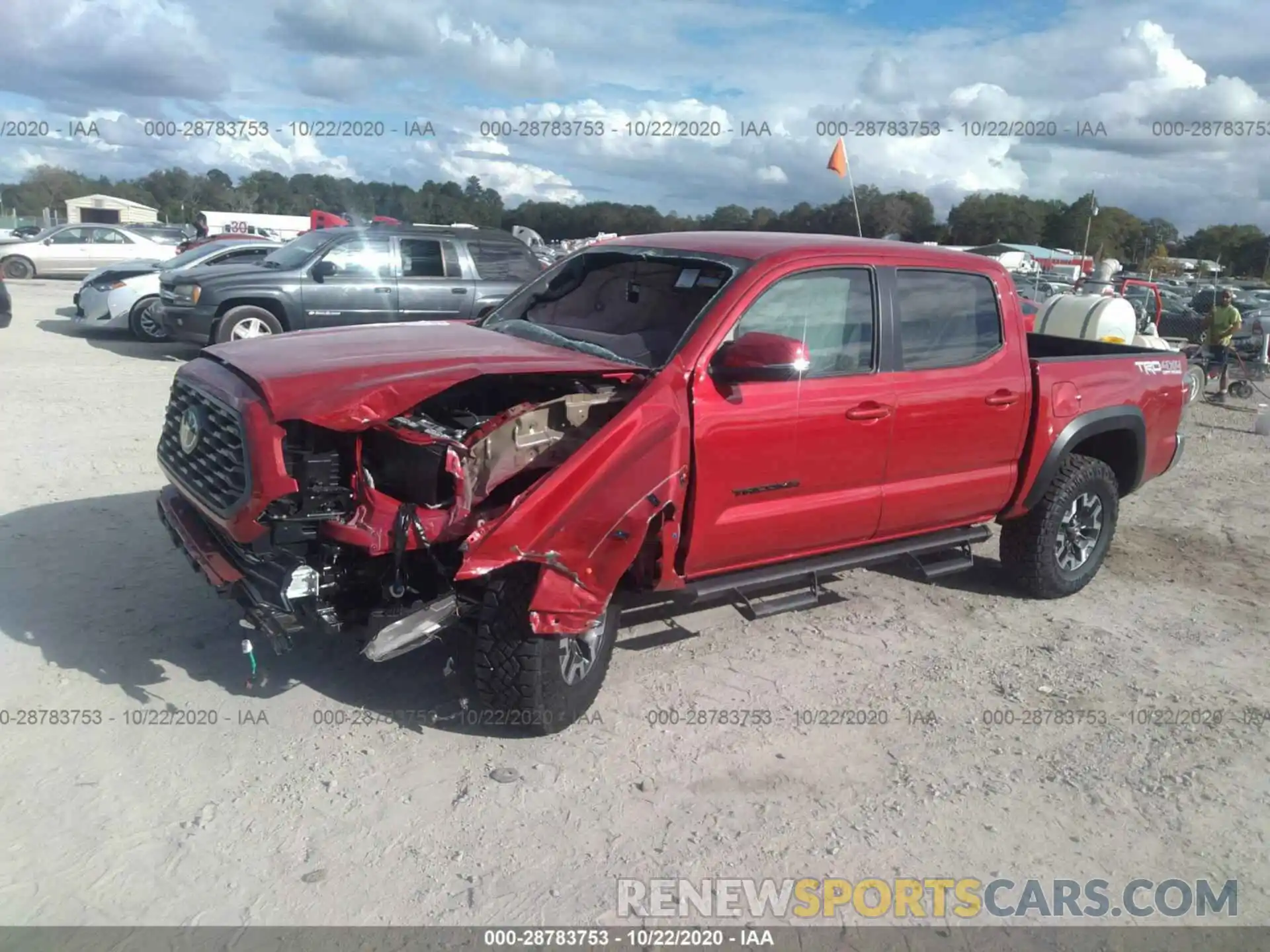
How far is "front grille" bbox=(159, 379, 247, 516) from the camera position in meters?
3.69

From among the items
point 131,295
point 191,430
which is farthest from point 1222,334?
point 131,295

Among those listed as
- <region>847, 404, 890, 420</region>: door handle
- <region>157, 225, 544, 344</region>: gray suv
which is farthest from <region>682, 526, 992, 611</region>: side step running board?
<region>157, 225, 544, 344</region>: gray suv

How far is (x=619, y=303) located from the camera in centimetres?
491

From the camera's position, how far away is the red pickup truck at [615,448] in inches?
145

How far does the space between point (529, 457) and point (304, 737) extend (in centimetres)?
146

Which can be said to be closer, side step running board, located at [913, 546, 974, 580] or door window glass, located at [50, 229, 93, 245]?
side step running board, located at [913, 546, 974, 580]

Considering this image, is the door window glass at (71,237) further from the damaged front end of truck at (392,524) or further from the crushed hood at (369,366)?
the damaged front end of truck at (392,524)

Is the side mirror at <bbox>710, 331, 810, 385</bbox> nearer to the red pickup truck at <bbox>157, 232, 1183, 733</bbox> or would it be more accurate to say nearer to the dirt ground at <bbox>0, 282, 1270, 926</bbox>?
the red pickup truck at <bbox>157, 232, 1183, 733</bbox>

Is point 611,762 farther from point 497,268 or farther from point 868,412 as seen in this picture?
point 497,268

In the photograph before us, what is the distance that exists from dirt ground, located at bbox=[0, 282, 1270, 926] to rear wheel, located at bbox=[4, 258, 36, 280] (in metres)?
19.2

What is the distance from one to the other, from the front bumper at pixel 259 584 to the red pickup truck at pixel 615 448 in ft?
0.04

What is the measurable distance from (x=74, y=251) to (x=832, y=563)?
22.6m

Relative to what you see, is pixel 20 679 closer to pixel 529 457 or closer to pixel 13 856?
pixel 13 856

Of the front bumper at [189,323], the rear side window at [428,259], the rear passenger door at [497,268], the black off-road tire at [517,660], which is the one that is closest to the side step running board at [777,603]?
the black off-road tire at [517,660]
